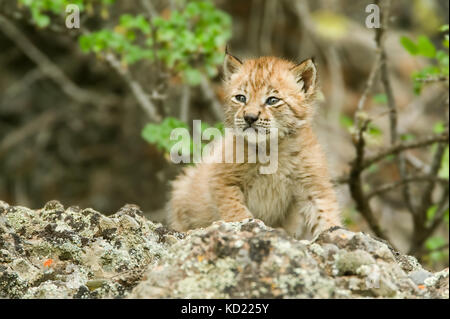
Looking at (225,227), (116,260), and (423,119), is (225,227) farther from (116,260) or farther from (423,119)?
(423,119)

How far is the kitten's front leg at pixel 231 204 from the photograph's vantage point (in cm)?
528

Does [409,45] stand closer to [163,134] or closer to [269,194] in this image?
[269,194]

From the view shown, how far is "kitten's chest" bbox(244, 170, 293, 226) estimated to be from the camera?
18.1 feet

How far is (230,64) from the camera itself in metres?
5.89

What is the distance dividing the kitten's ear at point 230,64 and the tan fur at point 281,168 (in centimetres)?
1

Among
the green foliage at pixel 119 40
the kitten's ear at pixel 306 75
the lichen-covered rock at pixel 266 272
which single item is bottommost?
the lichen-covered rock at pixel 266 272

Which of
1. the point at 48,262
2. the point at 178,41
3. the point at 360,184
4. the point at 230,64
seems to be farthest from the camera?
the point at 360,184

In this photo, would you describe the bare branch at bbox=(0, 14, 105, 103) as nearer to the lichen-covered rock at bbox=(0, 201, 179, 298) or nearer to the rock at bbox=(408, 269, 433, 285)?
the lichen-covered rock at bbox=(0, 201, 179, 298)

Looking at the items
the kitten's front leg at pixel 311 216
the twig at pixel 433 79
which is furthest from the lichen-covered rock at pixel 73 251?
the twig at pixel 433 79

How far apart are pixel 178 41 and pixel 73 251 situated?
357 cm

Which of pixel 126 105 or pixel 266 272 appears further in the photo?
pixel 126 105

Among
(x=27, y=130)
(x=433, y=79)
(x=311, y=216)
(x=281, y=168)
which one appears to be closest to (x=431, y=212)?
(x=433, y=79)

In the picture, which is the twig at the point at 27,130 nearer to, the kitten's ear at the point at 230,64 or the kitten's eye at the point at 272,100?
the kitten's ear at the point at 230,64
